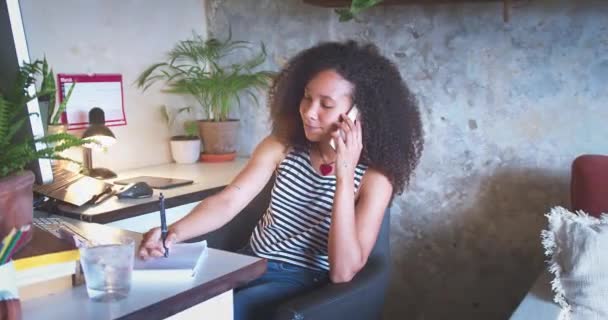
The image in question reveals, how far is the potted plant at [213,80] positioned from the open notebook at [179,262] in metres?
1.27

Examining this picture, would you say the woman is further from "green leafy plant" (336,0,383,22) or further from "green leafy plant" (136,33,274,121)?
"green leafy plant" (136,33,274,121)

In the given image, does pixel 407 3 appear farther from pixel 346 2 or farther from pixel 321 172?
pixel 321 172

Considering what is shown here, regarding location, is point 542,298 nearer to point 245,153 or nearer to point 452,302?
point 452,302

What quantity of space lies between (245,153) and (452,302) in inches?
42.2

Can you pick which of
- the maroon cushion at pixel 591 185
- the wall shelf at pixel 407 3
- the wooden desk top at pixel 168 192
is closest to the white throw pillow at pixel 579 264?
the maroon cushion at pixel 591 185

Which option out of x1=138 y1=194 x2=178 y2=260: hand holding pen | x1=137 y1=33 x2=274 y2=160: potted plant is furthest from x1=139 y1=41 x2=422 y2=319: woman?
x1=137 y1=33 x2=274 y2=160: potted plant

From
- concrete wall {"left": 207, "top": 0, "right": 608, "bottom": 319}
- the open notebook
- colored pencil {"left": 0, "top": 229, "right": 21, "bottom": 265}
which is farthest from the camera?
concrete wall {"left": 207, "top": 0, "right": 608, "bottom": 319}

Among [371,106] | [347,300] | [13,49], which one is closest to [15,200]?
[13,49]

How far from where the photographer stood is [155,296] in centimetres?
99

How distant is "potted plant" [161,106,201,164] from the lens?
249 cm

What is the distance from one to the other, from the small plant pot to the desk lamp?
1.11 feet

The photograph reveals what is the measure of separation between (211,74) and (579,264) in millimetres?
1639

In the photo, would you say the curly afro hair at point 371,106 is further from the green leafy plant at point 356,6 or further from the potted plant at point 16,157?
the potted plant at point 16,157

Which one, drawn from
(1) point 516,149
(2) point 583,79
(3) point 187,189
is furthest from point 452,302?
(3) point 187,189
